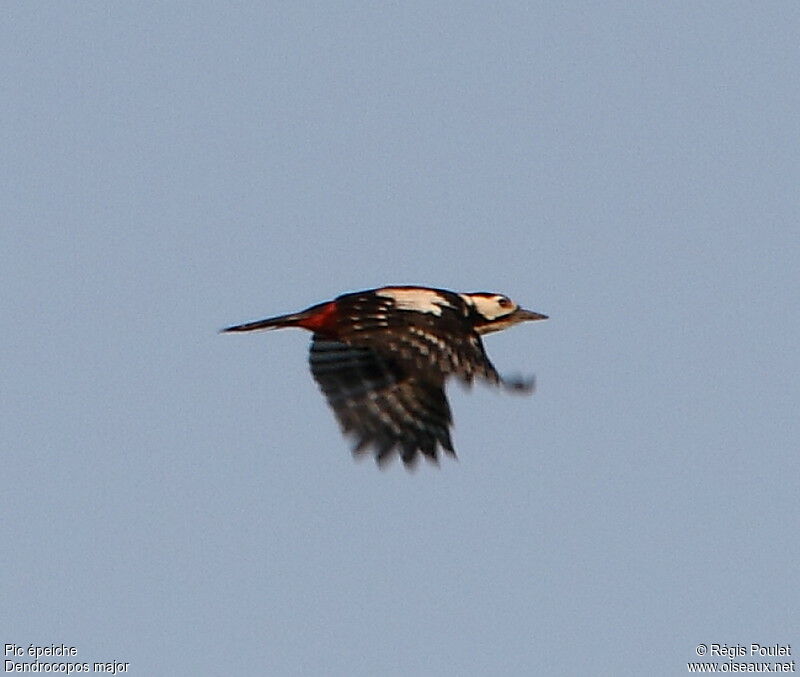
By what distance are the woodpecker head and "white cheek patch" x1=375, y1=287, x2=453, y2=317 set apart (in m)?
0.88

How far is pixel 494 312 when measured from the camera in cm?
1644

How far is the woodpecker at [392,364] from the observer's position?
13977mm

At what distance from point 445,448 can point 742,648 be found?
2.94 meters

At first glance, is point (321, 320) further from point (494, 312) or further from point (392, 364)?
point (494, 312)

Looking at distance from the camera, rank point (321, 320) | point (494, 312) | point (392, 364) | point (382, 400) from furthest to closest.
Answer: point (494, 312) → point (321, 320) → point (392, 364) → point (382, 400)

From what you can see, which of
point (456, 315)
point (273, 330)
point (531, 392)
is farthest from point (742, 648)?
point (273, 330)

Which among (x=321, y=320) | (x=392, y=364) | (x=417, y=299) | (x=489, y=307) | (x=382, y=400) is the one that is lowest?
(x=382, y=400)

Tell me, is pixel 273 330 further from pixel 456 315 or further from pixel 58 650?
pixel 58 650

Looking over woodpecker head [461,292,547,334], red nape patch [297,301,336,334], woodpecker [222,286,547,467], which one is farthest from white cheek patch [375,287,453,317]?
woodpecker head [461,292,547,334]

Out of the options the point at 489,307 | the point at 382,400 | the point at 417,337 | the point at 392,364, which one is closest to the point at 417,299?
the point at 392,364

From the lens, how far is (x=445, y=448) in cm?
1434

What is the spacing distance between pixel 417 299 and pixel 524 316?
6.39 ft

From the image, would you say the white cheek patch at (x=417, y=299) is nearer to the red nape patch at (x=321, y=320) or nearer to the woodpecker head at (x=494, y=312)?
the red nape patch at (x=321, y=320)

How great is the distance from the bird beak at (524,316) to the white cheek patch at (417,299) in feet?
4.63
